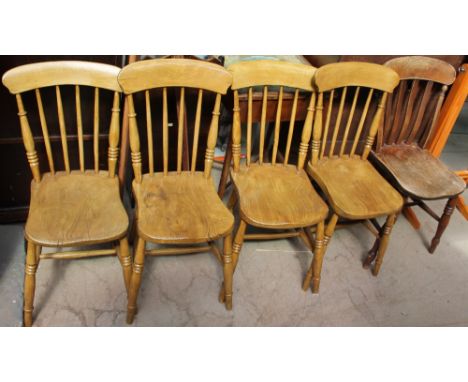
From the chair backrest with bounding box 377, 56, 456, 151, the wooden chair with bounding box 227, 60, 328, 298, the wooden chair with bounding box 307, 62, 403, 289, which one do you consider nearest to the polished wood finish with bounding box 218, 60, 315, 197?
the wooden chair with bounding box 227, 60, 328, 298

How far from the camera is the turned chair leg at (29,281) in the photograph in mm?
1592

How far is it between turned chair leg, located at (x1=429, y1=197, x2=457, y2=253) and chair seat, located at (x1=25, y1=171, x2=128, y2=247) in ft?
6.08

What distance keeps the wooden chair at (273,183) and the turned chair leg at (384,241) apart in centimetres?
40

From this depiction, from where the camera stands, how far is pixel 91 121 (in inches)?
77.1

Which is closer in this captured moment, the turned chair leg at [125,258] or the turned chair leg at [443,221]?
the turned chair leg at [125,258]

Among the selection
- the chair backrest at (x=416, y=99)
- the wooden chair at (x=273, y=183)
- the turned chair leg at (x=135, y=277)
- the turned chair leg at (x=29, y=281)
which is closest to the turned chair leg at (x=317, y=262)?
the wooden chair at (x=273, y=183)

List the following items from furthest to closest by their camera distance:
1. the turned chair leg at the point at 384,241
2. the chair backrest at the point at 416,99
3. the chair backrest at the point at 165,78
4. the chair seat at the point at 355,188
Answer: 1. the chair backrest at the point at 416,99
2. the turned chair leg at the point at 384,241
3. the chair seat at the point at 355,188
4. the chair backrest at the point at 165,78

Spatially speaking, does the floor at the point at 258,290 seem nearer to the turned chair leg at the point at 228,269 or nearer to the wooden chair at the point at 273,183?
the turned chair leg at the point at 228,269

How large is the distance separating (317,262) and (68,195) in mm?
1246

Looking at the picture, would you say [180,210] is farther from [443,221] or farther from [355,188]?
[443,221]

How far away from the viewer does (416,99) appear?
238 cm

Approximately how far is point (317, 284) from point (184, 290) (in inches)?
28.0

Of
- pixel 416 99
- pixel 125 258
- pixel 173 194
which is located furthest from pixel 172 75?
pixel 416 99
